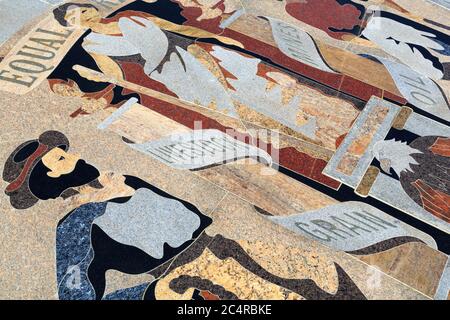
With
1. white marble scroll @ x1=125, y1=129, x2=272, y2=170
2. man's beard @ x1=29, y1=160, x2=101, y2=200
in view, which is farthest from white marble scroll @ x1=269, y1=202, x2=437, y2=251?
man's beard @ x1=29, y1=160, x2=101, y2=200

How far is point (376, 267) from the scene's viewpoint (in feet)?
18.7

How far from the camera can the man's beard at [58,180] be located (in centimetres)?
620

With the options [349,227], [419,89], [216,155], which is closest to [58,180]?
[216,155]

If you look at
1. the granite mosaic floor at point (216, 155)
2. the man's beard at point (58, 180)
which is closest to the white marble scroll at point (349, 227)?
the granite mosaic floor at point (216, 155)

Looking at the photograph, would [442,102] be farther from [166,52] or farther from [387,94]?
[166,52]

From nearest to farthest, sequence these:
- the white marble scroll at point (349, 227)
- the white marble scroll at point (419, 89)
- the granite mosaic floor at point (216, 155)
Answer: the granite mosaic floor at point (216, 155) → the white marble scroll at point (349, 227) → the white marble scroll at point (419, 89)

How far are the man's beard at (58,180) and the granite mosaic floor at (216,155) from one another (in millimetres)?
28

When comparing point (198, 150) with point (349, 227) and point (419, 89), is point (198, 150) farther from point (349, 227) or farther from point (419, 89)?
point (419, 89)

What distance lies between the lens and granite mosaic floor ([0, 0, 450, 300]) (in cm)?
556

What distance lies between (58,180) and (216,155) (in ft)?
8.49

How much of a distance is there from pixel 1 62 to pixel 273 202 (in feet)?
20.3

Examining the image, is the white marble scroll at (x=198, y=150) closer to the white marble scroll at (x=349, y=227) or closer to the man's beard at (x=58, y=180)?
the man's beard at (x=58, y=180)

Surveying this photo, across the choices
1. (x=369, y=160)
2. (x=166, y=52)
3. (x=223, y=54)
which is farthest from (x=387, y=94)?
(x=166, y=52)

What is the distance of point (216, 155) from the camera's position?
6.83 meters
